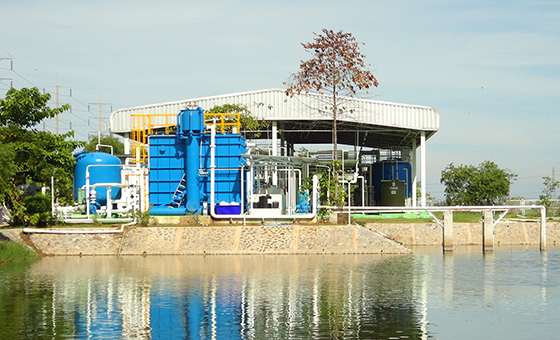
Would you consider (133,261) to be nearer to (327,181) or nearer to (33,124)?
(33,124)

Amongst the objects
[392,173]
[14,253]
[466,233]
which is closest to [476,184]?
[392,173]

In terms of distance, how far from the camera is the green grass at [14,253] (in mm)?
25498

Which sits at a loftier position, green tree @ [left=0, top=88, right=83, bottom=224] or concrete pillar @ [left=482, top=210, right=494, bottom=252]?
green tree @ [left=0, top=88, right=83, bottom=224]

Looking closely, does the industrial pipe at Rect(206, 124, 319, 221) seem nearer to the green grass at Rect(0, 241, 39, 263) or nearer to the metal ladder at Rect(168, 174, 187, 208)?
the metal ladder at Rect(168, 174, 187, 208)

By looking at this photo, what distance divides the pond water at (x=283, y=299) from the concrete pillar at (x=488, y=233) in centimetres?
447

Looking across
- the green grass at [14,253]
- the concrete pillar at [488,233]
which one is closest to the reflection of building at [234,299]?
the green grass at [14,253]

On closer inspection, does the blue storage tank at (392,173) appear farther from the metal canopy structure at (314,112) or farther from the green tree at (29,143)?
the green tree at (29,143)

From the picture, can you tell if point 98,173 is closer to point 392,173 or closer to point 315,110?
point 315,110

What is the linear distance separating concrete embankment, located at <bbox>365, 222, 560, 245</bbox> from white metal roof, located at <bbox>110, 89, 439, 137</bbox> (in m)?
11.5

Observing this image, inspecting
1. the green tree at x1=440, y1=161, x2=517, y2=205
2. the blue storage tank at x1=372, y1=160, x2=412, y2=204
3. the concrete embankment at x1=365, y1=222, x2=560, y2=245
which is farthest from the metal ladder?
the green tree at x1=440, y1=161, x2=517, y2=205

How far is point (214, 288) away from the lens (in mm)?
17953

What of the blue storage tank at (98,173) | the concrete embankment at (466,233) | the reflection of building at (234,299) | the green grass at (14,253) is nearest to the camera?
the reflection of building at (234,299)

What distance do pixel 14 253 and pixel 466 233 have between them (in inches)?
851

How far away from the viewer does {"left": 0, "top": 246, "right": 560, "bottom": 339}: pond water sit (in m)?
12.8
